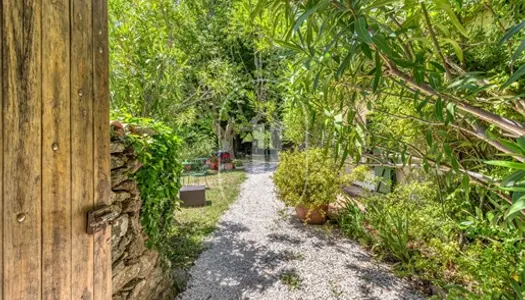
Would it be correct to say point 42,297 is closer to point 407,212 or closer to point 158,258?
point 158,258

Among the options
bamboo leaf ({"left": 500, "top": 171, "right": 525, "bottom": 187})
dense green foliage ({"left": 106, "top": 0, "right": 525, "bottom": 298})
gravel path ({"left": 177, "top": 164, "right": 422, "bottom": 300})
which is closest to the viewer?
bamboo leaf ({"left": 500, "top": 171, "right": 525, "bottom": 187})

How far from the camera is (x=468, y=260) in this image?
2309 millimetres

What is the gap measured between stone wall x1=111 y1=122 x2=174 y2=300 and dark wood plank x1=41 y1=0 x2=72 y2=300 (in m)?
0.98

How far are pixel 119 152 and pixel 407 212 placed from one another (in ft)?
11.7

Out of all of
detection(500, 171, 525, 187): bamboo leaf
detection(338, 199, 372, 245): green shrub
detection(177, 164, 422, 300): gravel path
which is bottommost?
detection(177, 164, 422, 300): gravel path

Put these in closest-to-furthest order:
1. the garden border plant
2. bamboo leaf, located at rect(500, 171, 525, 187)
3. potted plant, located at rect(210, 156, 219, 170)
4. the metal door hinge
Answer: bamboo leaf, located at rect(500, 171, 525, 187)
the metal door hinge
the garden border plant
potted plant, located at rect(210, 156, 219, 170)

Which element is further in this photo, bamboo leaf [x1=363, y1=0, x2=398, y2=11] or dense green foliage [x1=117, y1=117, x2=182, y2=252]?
dense green foliage [x1=117, y1=117, x2=182, y2=252]

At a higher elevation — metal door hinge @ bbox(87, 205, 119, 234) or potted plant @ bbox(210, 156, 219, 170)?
metal door hinge @ bbox(87, 205, 119, 234)

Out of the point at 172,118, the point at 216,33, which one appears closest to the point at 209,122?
the point at 216,33

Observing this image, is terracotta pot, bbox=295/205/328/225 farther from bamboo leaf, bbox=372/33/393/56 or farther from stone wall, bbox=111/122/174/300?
bamboo leaf, bbox=372/33/393/56

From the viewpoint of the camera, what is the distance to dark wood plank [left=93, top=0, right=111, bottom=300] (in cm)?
120

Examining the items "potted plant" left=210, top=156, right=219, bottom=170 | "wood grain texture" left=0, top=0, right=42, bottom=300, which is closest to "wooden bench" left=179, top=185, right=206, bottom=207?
"wood grain texture" left=0, top=0, right=42, bottom=300

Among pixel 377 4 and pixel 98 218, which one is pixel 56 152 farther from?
pixel 377 4

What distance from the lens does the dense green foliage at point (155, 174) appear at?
2342mm
